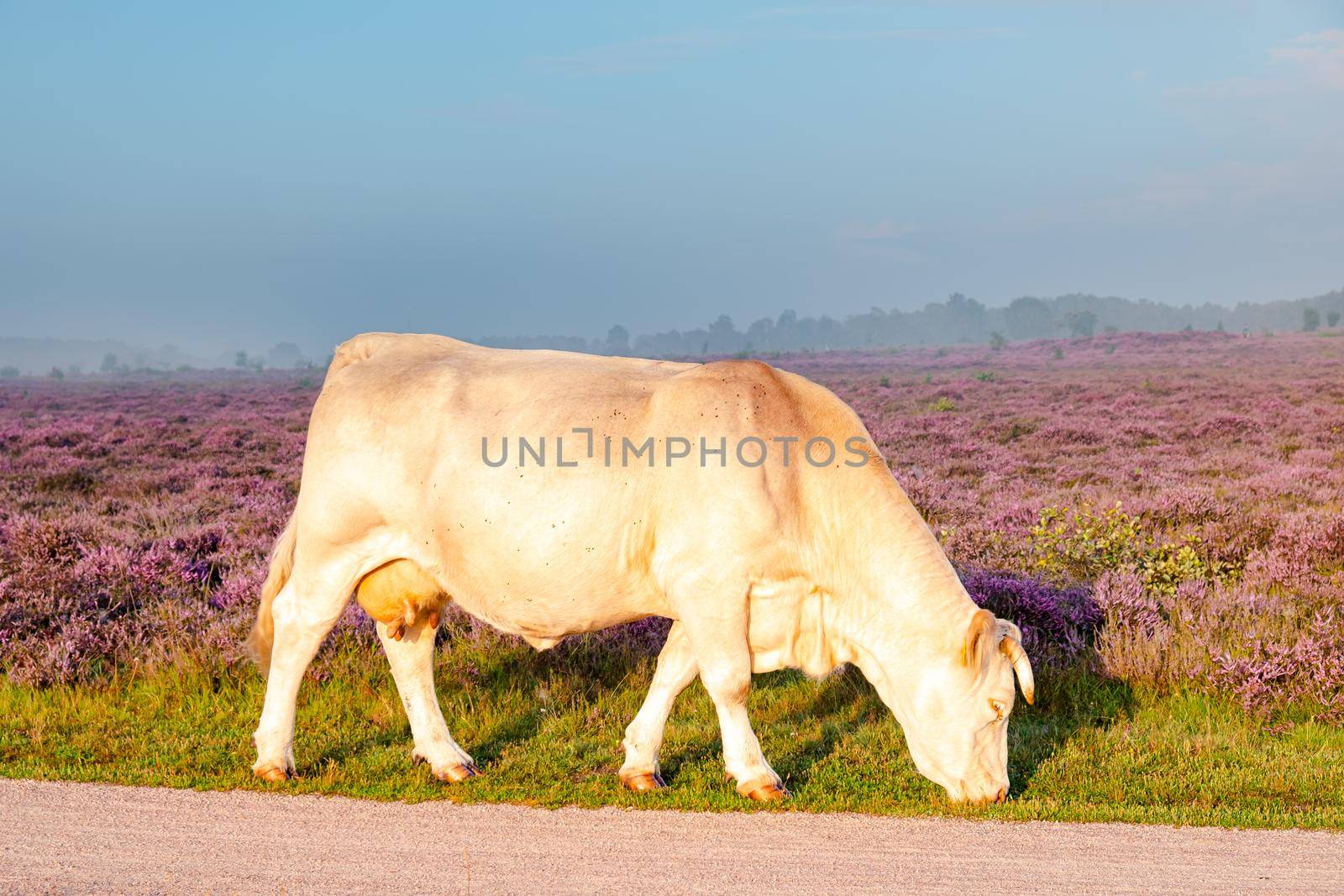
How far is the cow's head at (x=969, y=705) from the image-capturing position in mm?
4824

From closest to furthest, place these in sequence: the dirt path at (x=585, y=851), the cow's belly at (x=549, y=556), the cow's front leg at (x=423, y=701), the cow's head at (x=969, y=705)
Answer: the dirt path at (x=585, y=851) < the cow's head at (x=969, y=705) < the cow's belly at (x=549, y=556) < the cow's front leg at (x=423, y=701)

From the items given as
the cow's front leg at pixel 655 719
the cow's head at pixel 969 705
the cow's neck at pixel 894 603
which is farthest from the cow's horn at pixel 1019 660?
the cow's front leg at pixel 655 719

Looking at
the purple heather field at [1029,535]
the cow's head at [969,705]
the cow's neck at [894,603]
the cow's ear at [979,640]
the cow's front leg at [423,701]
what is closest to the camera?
the cow's ear at [979,640]

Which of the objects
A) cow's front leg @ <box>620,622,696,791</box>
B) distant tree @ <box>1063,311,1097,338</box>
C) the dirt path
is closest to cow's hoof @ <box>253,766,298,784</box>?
the dirt path

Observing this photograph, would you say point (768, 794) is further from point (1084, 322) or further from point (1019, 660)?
point (1084, 322)

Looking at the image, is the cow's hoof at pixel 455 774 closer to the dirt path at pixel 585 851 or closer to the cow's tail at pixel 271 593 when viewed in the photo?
the dirt path at pixel 585 851

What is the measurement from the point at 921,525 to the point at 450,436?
7.72ft

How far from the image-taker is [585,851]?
4.64 meters

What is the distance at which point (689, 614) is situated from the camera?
4.87 metres

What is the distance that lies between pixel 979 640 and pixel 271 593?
12.6ft

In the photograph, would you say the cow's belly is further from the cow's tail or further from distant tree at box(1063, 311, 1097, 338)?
distant tree at box(1063, 311, 1097, 338)

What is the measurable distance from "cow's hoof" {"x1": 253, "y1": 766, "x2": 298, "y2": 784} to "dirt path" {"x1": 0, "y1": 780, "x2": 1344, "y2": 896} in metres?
0.24

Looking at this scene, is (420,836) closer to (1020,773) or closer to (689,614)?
(689,614)

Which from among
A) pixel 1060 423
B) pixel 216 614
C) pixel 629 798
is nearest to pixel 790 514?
pixel 629 798
